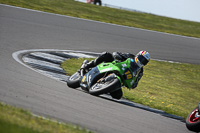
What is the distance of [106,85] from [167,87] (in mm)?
4172

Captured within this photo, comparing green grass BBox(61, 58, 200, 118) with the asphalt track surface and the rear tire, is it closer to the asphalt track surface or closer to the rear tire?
the rear tire

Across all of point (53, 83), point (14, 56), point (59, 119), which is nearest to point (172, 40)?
point (14, 56)

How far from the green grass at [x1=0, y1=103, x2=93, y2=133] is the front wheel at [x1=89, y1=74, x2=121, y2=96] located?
244 centimetres

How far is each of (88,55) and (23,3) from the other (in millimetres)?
8550

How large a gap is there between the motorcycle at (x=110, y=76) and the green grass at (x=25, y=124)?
2.65 m

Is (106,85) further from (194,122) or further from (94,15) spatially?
(94,15)

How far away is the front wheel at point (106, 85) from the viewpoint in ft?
23.6

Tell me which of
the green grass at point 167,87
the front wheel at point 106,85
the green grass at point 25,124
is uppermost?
the green grass at point 25,124

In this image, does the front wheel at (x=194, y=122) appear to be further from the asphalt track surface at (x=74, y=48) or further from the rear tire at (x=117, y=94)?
the rear tire at (x=117, y=94)

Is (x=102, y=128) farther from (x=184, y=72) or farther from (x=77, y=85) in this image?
(x=184, y=72)

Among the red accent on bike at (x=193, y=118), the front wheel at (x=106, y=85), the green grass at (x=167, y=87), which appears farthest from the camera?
the green grass at (x=167, y=87)

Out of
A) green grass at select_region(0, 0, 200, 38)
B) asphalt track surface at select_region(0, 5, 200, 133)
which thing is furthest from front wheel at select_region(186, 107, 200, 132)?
green grass at select_region(0, 0, 200, 38)

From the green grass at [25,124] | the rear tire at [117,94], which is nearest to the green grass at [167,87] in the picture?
the rear tire at [117,94]

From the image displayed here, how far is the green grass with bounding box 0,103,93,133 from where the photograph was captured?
4004 millimetres
